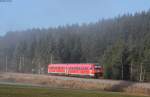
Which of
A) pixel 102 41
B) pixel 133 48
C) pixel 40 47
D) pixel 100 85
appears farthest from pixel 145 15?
pixel 100 85

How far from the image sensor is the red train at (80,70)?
7706cm

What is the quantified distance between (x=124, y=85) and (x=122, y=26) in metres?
88.7

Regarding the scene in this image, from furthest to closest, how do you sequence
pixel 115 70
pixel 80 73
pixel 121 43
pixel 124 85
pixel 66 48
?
pixel 66 48 → pixel 121 43 → pixel 115 70 → pixel 80 73 → pixel 124 85

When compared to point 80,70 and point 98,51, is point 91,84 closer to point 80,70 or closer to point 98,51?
point 80,70

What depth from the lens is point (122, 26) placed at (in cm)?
14612

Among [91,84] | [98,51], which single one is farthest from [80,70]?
[98,51]

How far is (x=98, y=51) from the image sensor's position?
419 ft

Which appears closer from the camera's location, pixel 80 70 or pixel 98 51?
pixel 80 70

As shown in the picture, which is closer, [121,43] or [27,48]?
[121,43]

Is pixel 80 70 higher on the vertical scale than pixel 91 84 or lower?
higher

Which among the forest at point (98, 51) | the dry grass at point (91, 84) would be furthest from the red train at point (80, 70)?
the forest at point (98, 51)

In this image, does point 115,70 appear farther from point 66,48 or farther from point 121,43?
point 66,48

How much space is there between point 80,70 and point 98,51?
48.1 metres

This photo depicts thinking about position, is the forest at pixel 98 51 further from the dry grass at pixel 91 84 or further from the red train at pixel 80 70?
the dry grass at pixel 91 84
